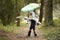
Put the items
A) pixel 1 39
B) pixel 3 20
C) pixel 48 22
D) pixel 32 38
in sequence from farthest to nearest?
pixel 48 22 → pixel 3 20 → pixel 32 38 → pixel 1 39

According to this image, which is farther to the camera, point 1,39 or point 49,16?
point 49,16

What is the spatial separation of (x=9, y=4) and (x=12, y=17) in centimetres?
98

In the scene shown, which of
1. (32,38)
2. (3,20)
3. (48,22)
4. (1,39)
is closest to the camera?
(1,39)

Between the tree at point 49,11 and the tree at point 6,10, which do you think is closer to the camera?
the tree at point 6,10

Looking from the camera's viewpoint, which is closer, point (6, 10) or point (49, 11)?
point (6, 10)

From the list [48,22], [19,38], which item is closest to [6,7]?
[19,38]

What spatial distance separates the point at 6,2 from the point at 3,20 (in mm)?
1229

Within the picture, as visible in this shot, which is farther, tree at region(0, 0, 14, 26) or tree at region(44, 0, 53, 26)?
tree at region(44, 0, 53, 26)

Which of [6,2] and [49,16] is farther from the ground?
[6,2]

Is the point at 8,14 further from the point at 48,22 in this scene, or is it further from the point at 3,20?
the point at 48,22

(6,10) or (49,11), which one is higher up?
(6,10)

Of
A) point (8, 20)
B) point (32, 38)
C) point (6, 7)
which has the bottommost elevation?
point (32, 38)

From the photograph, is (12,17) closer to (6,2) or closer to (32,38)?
(6,2)

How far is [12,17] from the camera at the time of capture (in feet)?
47.0
